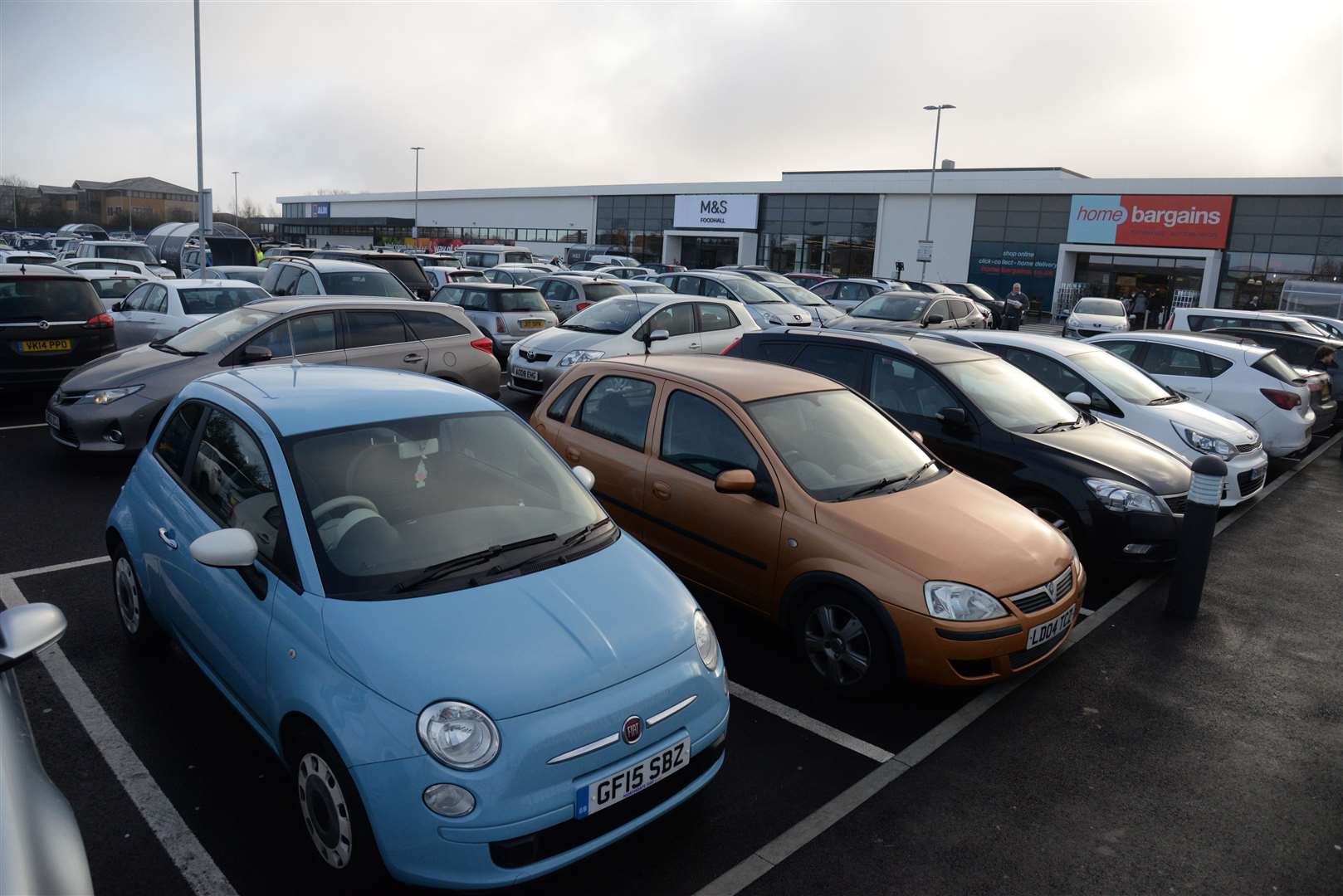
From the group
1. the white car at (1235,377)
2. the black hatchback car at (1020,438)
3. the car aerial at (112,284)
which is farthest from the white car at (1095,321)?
the car aerial at (112,284)

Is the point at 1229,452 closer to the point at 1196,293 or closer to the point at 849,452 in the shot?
the point at 849,452

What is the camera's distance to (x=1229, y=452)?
26.8ft

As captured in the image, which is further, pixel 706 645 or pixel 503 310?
pixel 503 310

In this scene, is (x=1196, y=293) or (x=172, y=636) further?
(x=1196, y=293)

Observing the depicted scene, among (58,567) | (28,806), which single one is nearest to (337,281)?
(58,567)

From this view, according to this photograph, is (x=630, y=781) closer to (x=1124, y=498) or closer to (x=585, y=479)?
(x=585, y=479)

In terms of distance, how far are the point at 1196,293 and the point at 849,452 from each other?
3825 cm

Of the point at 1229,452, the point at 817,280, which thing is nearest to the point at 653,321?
the point at 1229,452

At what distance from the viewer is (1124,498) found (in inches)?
243

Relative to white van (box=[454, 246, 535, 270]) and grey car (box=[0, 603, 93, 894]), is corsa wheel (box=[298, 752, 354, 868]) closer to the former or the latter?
grey car (box=[0, 603, 93, 894])

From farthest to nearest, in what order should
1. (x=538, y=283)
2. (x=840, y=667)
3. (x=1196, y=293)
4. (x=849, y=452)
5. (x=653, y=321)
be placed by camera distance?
(x=1196, y=293) < (x=538, y=283) < (x=653, y=321) < (x=849, y=452) < (x=840, y=667)

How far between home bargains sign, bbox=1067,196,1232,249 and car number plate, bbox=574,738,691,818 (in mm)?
40777

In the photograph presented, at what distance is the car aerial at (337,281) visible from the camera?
43.6 feet

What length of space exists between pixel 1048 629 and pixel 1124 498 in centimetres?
206
